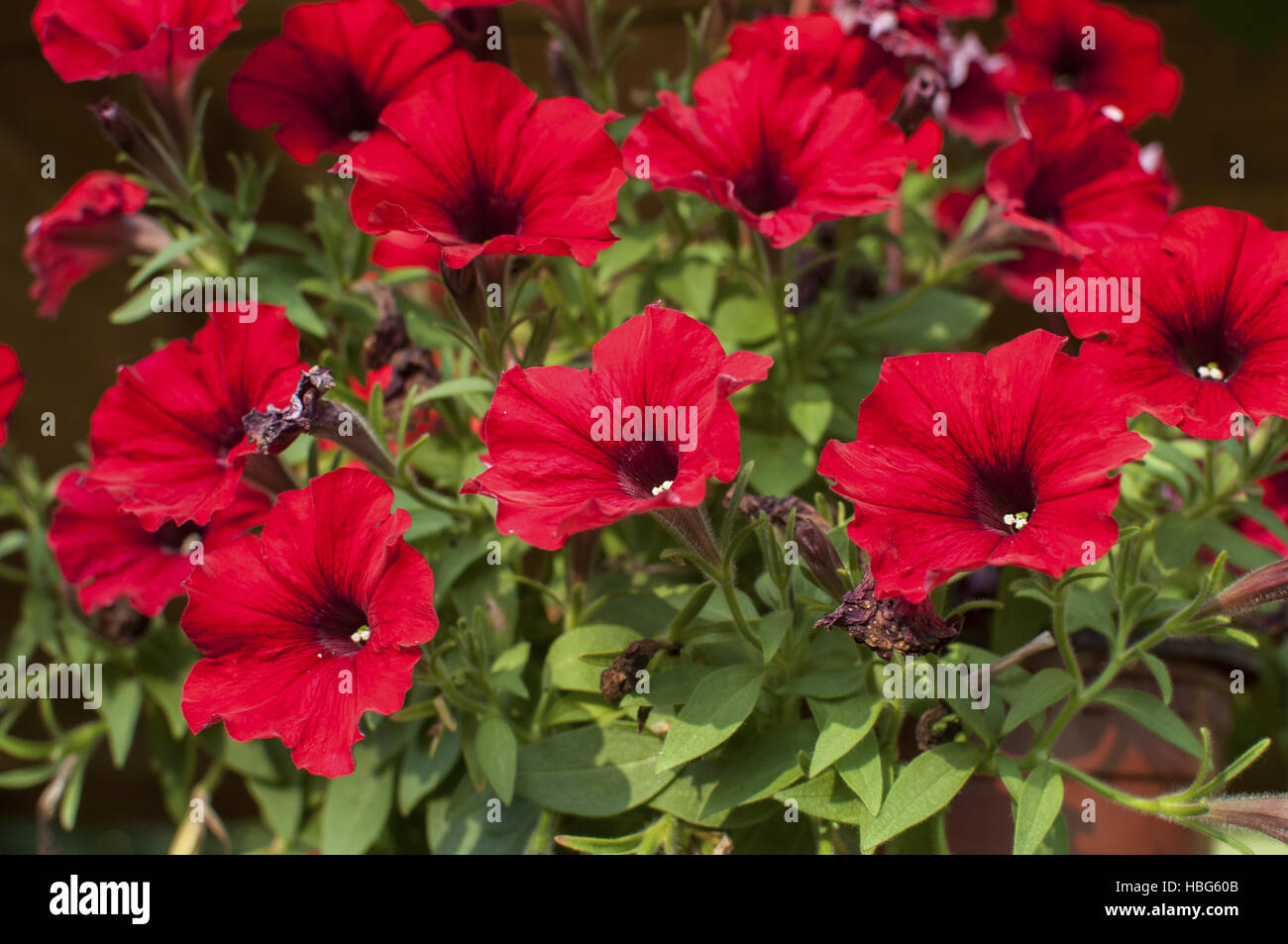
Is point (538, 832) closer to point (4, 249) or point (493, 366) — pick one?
point (493, 366)

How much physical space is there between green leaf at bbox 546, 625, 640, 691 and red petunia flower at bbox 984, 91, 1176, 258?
46 centimetres

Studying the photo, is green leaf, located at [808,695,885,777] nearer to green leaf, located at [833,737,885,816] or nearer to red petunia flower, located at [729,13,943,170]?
green leaf, located at [833,737,885,816]

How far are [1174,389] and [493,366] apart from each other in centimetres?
47

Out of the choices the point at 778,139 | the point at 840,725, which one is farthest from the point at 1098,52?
the point at 840,725

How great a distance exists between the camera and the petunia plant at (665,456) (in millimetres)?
660

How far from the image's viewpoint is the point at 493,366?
0.80 m

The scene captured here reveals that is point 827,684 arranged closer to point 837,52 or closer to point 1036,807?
point 1036,807

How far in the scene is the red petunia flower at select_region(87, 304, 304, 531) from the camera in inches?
30.5

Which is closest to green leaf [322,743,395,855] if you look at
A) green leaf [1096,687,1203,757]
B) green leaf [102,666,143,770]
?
green leaf [102,666,143,770]

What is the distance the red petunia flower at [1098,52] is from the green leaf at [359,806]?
905mm

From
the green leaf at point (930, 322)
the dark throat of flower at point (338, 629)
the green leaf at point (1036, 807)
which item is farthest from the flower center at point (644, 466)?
the green leaf at point (930, 322)

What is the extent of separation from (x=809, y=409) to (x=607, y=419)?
0.31 metres

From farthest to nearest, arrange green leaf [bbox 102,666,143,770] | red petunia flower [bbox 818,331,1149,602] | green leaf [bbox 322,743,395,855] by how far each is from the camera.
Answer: green leaf [bbox 102,666,143,770] < green leaf [bbox 322,743,395,855] < red petunia flower [bbox 818,331,1149,602]

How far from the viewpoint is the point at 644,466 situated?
69 cm
